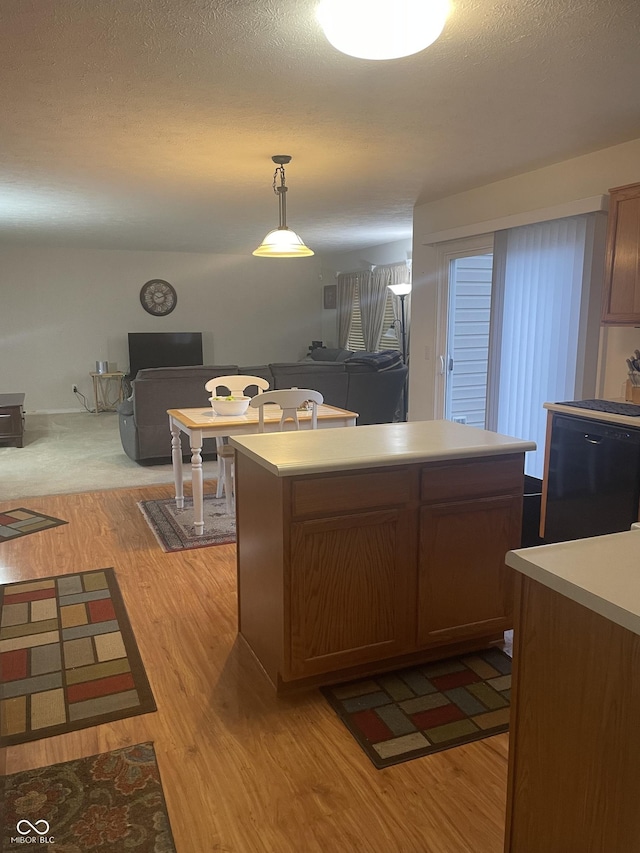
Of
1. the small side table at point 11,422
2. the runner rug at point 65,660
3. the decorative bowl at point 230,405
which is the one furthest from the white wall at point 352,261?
the runner rug at point 65,660

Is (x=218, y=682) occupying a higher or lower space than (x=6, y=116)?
lower

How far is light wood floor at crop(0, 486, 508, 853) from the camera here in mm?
1631

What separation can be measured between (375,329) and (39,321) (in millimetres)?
4849

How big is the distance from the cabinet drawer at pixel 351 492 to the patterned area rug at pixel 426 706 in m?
0.69

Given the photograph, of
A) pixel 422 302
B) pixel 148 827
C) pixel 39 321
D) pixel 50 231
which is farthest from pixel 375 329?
pixel 148 827

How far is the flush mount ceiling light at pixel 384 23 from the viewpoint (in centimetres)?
189

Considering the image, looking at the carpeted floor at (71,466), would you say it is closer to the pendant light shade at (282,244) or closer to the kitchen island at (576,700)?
the pendant light shade at (282,244)

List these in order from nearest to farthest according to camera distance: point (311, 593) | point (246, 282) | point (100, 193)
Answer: point (311, 593), point (100, 193), point (246, 282)

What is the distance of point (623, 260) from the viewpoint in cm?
334

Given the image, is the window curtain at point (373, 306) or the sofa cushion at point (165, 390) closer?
the sofa cushion at point (165, 390)

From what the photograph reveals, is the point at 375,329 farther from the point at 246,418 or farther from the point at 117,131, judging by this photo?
the point at 117,131

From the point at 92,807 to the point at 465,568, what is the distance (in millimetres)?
1441

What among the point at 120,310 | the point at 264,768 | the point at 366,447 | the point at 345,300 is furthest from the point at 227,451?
the point at 120,310

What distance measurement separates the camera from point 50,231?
23.9 ft
